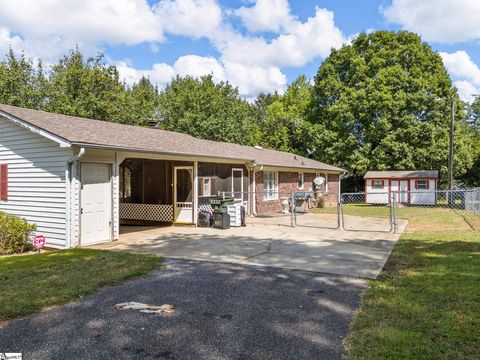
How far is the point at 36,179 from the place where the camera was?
9.87 meters

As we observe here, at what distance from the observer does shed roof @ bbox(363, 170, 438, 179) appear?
25.9 meters

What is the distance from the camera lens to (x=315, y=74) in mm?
35031

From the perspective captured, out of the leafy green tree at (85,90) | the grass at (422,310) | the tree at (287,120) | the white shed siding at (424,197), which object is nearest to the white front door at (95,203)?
the grass at (422,310)

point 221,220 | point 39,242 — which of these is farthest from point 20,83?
point 39,242

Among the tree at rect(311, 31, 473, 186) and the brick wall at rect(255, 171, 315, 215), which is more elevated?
the tree at rect(311, 31, 473, 186)

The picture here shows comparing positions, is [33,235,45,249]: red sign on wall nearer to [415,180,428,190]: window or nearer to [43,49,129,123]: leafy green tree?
[43,49,129,123]: leafy green tree

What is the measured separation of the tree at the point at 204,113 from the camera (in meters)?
33.2

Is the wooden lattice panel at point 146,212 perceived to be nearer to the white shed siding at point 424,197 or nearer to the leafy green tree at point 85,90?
the leafy green tree at point 85,90

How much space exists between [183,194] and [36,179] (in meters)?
5.34

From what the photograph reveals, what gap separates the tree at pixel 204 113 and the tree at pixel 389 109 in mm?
7798

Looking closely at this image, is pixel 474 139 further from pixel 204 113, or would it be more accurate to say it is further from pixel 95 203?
pixel 95 203

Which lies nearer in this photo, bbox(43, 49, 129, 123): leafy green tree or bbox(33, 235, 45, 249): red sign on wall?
bbox(33, 235, 45, 249): red sign on wall

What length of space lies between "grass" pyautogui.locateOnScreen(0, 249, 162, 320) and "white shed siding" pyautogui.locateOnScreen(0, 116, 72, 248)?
1112 millimetres

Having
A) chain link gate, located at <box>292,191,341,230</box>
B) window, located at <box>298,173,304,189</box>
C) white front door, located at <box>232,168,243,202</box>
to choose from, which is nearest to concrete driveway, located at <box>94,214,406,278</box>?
white front door, located at <box>232,168,243,202</box>
